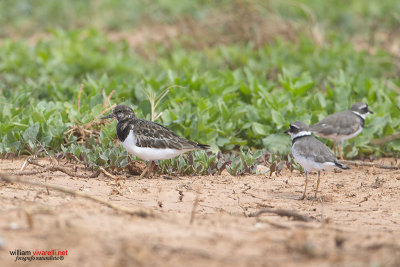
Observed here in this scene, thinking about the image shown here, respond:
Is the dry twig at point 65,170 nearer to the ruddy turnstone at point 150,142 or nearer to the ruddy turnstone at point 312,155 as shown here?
the ruddy turnstone at point 150,142

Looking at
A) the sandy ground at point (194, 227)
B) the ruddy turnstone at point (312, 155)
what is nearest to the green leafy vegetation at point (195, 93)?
the ruddy turnstone at point (312, 155)

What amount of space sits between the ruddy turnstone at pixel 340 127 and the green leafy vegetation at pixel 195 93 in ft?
1.10

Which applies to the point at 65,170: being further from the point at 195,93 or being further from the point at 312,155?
the point at 195,93

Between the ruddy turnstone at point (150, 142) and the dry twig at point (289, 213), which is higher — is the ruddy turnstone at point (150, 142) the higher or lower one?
the higher one

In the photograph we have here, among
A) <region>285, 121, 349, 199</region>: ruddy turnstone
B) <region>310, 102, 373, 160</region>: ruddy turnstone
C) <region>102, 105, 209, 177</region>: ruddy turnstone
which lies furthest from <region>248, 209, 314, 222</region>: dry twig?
<region>310, 102, 373, 160</region>: ruddy turnstone

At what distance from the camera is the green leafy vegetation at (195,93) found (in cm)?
818

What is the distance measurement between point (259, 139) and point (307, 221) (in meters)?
3.70

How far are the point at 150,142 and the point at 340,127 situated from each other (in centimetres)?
283

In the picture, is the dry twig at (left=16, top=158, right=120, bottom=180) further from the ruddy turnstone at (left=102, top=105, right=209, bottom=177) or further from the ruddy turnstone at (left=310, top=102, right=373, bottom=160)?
the ruddy turnstone at (left=310, top=102, right=373, bottom=160)

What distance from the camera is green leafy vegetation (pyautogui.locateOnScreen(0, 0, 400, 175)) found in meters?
8.18

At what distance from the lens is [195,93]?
9.77 m

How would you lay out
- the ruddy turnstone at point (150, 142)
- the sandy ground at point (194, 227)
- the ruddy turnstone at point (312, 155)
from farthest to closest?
the ruddy turnstone at point (150, 142) < the ruddy turnstone at point (312, 155) < the sandy ground at point (194, 227)

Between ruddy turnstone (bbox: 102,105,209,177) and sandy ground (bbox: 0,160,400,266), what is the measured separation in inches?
15.6

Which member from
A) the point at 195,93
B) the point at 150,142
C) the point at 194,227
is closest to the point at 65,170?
the point at 150,142
